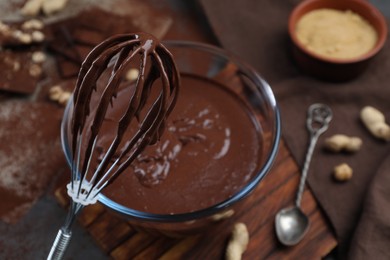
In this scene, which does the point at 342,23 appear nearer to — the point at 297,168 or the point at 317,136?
the point at 317,136

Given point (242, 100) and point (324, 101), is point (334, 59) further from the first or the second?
point (242, 100)

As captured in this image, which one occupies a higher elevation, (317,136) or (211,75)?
(211,75)

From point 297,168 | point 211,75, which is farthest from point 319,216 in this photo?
point 211,75

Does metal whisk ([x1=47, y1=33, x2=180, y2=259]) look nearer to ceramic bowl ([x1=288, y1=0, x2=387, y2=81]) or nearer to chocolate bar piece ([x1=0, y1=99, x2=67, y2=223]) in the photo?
chocolate bar piece ([x1=0, y1=99, x2=67, y2=223])

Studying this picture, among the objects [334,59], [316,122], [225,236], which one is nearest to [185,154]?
[225,236]

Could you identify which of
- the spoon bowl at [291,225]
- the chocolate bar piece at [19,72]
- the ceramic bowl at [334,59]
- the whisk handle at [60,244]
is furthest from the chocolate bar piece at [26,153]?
the ceramic bowl at [334,59]
